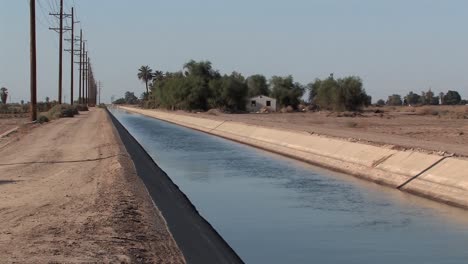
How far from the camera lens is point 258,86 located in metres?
149

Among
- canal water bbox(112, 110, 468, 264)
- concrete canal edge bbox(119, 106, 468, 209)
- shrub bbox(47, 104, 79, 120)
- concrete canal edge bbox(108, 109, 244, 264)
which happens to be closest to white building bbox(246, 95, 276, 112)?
shrub bbox(47, 104, 79, 120)

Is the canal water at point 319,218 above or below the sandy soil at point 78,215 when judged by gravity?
below

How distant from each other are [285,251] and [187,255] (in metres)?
2.30

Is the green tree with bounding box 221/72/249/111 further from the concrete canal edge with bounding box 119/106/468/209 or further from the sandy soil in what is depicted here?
the sandy soil

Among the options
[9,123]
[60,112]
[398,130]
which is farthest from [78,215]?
[60,112]

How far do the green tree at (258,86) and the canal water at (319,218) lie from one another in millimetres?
121388

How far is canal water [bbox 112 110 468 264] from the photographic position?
38.7 ft

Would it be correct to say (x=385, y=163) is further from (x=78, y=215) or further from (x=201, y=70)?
(x=201, y=70)

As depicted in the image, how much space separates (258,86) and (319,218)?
13392 cm

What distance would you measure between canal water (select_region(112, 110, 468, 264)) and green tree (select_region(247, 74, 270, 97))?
12139 centimetres

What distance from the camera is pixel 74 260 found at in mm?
8117

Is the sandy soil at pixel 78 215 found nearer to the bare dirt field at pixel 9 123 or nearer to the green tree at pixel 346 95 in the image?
the bare dirt field at pixel 9 123

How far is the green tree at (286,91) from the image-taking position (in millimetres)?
137500

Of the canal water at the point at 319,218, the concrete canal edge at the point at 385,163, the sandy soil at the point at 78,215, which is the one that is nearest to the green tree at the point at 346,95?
the concrete canal edge at the point at 385,163
